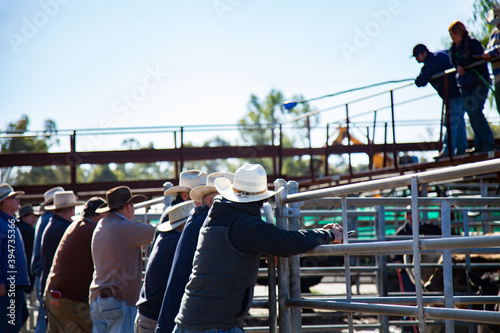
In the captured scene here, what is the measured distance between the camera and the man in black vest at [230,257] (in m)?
3.45

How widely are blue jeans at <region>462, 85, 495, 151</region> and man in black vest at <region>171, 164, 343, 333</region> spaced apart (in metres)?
5.29

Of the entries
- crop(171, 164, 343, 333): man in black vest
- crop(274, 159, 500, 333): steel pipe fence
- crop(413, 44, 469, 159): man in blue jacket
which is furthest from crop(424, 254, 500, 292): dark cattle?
crop(171, 164, 343, 333): man in black vest

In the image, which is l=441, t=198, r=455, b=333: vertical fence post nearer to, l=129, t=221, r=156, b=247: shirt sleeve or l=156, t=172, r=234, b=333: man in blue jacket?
l=156, t=172, r=234, b=333: man in blue jacket

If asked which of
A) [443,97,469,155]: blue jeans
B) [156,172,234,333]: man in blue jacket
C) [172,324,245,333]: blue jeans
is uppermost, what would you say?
[443,97,469,155]: blue jeans

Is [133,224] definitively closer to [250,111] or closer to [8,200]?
[8,200]

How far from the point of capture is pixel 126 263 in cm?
537

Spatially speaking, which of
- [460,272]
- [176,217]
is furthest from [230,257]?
[460,272]

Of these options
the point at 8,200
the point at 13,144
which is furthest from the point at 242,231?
the point at 13,144

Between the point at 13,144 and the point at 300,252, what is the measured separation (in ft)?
125

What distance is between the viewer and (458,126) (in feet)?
28.6

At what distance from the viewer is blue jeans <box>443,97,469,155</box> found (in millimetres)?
8648

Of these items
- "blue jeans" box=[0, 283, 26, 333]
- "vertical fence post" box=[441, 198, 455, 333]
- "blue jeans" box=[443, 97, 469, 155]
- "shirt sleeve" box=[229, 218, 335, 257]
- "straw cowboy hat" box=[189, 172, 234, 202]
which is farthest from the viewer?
"blue jeans" box=[443, 97, 469, 155]

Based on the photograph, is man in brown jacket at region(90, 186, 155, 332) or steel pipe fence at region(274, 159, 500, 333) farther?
man in brown jacket at region(90, 186, 155, 332)

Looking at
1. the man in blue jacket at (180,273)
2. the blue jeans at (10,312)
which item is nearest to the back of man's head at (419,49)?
the man in blue jacket at (180,273)
